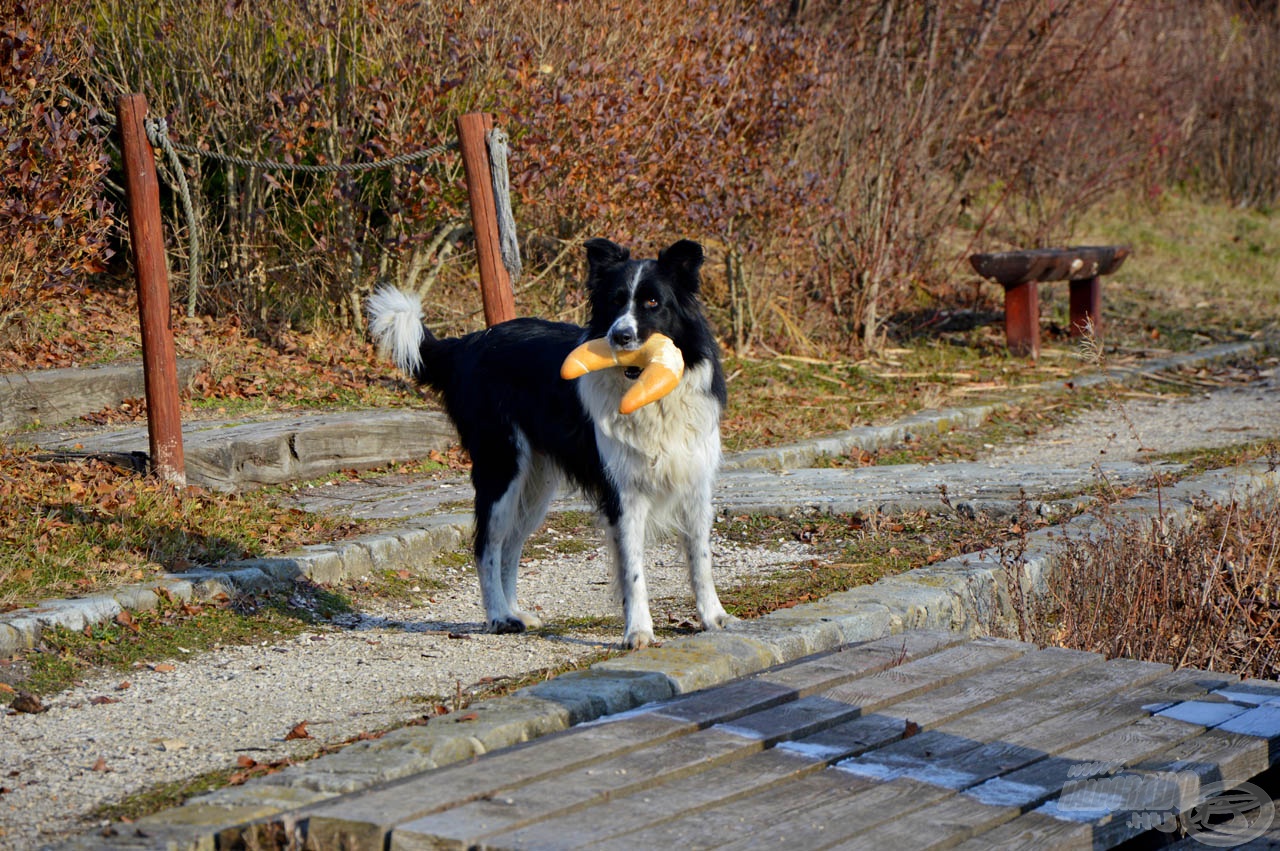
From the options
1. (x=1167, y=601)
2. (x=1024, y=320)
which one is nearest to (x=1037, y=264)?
(x=1024, y=320)

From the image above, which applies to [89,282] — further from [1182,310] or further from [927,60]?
[1182,310]

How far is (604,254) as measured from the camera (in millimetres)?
5289

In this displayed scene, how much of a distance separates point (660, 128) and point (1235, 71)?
1356 centimetres

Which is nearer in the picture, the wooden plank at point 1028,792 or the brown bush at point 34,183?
the wooden plank at point 1028,792

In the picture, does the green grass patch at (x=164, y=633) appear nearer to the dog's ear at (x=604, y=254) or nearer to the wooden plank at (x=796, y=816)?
the dog's ear at (x=604, y=254)

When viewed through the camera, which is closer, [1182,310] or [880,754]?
[880,754]

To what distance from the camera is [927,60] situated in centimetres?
1409

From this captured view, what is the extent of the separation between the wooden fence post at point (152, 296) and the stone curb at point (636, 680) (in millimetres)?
3438

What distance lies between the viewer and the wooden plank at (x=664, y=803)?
277cm

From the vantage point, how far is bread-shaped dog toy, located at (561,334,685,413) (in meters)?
4.98

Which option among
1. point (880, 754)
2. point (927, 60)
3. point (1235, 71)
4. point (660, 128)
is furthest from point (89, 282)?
point (1235, 71)

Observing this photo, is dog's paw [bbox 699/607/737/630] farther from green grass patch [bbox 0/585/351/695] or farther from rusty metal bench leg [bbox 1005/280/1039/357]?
rusty metal bench leg [bbox 1005/280/1039/357]

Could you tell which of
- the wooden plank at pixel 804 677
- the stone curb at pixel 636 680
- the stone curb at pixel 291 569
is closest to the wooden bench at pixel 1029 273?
the stone curb at pixel 291 569

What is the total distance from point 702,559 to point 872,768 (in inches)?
82.9
